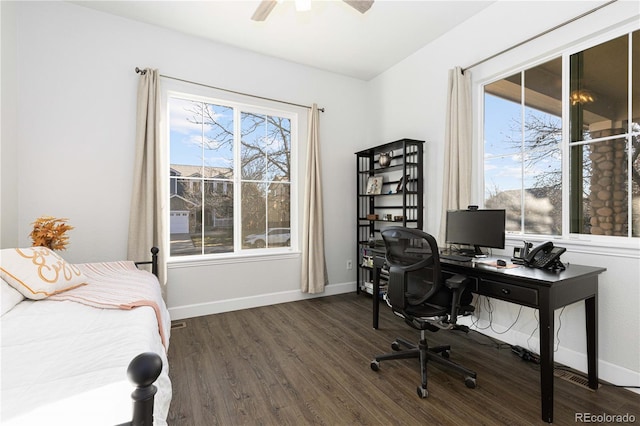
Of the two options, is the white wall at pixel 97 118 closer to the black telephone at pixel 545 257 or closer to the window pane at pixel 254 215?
A: the window pane at pixel 254 215

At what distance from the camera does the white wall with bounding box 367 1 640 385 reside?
2.01 m

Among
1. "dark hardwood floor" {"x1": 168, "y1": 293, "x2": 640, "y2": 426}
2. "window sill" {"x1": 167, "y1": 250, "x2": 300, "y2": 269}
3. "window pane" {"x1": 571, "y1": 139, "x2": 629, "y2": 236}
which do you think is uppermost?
"window pane" {"x1": 571, "y1": 139, "x2": 629, "y2": 236}

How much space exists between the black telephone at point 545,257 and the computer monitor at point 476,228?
0.27 meters

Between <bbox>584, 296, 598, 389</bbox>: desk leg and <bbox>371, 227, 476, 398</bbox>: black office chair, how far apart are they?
76 centimetres

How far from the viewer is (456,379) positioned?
211 centimetres

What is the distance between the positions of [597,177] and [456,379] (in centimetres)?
179

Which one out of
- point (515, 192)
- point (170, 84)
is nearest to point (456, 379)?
point (515, 192)

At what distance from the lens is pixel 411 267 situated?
6.80 ft

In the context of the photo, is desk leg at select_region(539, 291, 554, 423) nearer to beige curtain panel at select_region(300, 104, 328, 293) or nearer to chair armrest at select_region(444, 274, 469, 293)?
chair armrest at select_region(444, 274, 469, 293)

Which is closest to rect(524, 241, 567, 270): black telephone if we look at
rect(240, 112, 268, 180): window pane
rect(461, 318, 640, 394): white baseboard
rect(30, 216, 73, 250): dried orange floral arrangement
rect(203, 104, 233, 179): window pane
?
rect(461, 318, 640, 394): white baseboard

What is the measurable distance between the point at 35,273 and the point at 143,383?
1631 millimetres

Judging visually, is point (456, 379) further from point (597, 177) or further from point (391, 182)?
point (391, 182)

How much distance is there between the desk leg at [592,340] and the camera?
1.98m

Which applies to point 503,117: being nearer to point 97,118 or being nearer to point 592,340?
point 592,340
